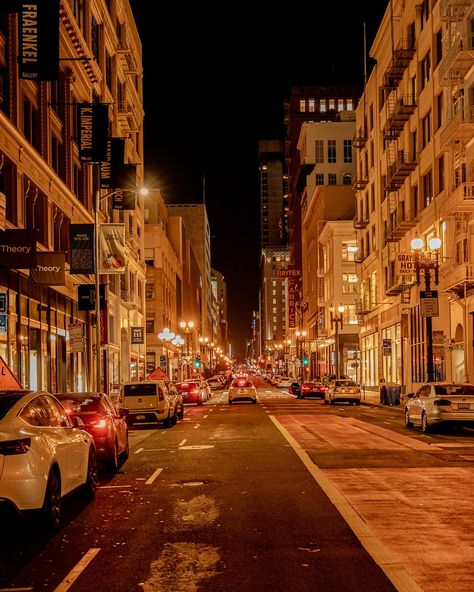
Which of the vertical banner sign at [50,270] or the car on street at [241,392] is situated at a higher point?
the vertical banner sign at [50,270]

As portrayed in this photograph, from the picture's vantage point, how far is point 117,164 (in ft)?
138

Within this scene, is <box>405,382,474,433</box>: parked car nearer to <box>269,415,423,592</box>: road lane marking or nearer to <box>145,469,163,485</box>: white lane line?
<box>269,415,423,592</box>: road lane marking

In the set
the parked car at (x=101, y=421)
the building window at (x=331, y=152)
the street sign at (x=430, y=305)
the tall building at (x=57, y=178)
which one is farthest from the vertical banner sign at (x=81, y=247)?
the building window at (x=331, y=152)

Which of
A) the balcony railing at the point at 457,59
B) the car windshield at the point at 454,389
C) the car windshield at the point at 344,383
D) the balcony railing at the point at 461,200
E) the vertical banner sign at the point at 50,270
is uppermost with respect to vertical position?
the balcony railing at the point at 457,59

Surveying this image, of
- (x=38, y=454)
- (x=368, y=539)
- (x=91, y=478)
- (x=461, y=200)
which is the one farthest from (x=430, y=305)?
(x=38, y=454)

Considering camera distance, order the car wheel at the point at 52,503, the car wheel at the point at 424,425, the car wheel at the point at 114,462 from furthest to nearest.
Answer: the car wheel at the point at 424,425, the car wheel at the point at 114,462, the car wheel at the point at 52,503

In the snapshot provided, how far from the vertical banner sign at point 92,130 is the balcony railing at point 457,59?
52.2ft

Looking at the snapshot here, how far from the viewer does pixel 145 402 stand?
87.4 feet

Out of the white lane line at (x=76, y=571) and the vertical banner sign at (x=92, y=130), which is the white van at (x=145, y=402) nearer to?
the vertical banner sign at (x=92, y=130)

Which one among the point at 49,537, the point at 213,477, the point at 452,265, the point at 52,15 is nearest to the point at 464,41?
the point at 452,265

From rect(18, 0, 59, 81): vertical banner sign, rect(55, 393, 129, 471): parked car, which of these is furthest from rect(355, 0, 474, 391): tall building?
rect(55, 393, 129, 471): parked car

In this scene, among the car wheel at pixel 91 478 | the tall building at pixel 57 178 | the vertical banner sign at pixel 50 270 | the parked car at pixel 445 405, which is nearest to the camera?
the car wheel at pixel 91 478

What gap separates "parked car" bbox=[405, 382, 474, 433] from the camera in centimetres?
2220

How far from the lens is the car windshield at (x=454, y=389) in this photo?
23141mm
